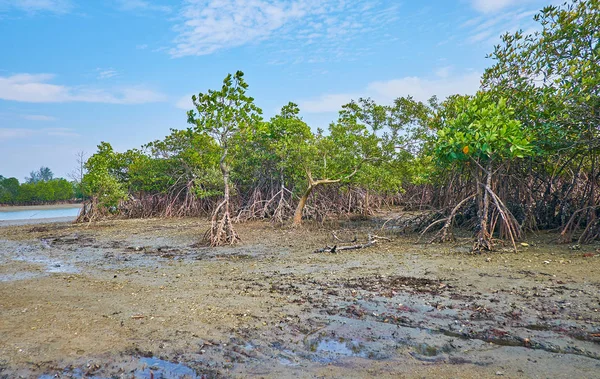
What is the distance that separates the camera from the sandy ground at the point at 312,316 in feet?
9.96

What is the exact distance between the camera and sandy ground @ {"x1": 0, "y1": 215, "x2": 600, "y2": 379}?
304 cm

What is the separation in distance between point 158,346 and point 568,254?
19.3ft

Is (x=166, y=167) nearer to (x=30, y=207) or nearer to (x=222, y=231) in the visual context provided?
(x=222, y=231)

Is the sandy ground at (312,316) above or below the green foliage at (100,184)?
below

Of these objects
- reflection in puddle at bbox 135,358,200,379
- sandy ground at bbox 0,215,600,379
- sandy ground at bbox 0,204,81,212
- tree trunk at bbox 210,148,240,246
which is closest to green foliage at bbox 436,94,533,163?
sandy ground at bbox 0,215,600,379

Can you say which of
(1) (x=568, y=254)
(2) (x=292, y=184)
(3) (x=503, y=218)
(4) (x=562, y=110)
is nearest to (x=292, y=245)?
(3) (x=503, y=218)

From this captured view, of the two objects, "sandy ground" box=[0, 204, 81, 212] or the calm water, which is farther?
"sandy ground" box=[0, 204, 81, 212]

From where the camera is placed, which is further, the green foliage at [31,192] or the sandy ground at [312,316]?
the green foliage at [31,192]

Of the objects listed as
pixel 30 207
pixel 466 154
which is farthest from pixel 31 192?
pixel 466 154

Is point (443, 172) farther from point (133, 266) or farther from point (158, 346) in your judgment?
point (158, 346)

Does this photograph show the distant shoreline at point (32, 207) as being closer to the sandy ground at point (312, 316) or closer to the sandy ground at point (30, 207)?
the sandy ground at point (30, 207)

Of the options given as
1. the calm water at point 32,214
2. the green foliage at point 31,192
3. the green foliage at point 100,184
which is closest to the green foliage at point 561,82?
the green foliage at point 100,184

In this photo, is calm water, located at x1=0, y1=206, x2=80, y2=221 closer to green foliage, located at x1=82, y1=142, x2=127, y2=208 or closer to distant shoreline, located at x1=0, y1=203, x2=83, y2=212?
distant shoreline, located at x1=0, y1=203, x2=83, y2=212

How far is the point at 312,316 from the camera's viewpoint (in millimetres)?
4035
